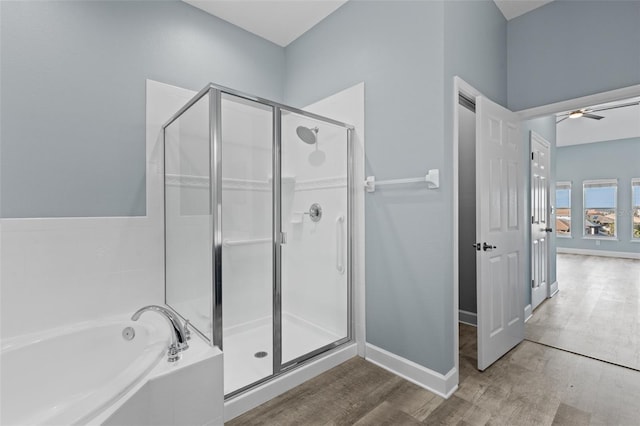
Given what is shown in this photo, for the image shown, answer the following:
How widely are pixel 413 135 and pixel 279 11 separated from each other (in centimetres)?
176

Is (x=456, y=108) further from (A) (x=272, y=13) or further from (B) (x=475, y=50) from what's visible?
(A) (x=272, y=13)

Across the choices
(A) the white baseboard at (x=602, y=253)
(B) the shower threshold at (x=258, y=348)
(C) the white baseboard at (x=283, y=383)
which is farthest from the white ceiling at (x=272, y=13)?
(A) the white baseboard at (x=602, y=253)

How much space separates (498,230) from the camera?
247 centimetres

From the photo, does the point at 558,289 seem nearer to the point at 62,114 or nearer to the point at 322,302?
the point at 322,302

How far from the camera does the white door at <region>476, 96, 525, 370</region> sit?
228 centimetres

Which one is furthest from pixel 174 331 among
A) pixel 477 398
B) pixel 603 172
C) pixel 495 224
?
pixel 603 172

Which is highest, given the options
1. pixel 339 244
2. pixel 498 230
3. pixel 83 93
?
pixel 83 93

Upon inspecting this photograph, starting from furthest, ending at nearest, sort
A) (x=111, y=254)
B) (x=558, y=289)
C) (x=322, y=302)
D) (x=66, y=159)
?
(x=558, y=289) → (x=322, y=302) → (x=111, y=254) → (x=66, y=159)

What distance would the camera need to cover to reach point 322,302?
8.80 feet

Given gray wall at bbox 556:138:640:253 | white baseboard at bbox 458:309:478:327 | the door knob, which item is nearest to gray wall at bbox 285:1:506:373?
the door knob

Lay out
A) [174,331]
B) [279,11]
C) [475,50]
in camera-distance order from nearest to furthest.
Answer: [174,331], [475,50], [279,11]

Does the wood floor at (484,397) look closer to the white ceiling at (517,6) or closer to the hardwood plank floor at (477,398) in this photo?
the hardwood plank floor at (477,398)

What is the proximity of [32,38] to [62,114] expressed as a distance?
0.47 m

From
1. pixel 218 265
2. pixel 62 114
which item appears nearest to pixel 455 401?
pixel 218 265
